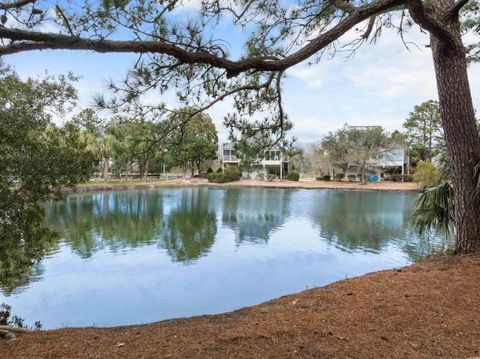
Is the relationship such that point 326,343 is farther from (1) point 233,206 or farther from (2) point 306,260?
(1) point 233,206

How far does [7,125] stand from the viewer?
3119 mm

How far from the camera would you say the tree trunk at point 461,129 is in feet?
12.2

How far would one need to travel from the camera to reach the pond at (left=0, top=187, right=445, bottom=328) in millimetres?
5641

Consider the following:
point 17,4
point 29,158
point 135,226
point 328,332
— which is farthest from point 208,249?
point 17,4

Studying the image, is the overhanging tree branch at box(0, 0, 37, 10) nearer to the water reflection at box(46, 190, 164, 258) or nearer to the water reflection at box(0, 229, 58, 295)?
the water reflection at box(0, 229, 58, 295)

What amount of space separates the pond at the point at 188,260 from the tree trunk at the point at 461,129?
257 cm

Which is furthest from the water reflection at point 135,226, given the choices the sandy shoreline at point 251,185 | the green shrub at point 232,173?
the green shrub at point 232,173

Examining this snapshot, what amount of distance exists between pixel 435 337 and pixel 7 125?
367cm

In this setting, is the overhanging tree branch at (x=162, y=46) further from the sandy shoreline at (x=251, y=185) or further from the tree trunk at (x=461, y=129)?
the sandy shoreline at (x=251, y=185)

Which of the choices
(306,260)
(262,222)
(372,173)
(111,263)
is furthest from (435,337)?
(372,173)

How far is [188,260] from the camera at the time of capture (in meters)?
8.13

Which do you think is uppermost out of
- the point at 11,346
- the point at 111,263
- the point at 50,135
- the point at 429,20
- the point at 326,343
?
the point at 429,20

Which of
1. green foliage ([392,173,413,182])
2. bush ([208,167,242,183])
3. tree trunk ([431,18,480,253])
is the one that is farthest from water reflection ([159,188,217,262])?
green foliage ([392,173,413,182])

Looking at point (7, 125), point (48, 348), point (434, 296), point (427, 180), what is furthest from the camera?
point (427, 180)
